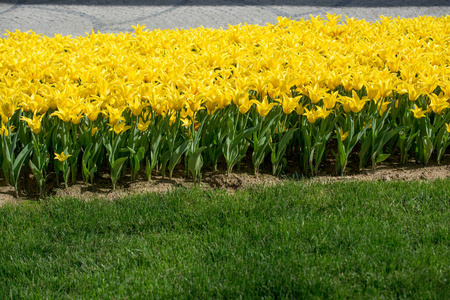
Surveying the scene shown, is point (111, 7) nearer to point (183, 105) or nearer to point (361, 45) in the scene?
point (361, 45)

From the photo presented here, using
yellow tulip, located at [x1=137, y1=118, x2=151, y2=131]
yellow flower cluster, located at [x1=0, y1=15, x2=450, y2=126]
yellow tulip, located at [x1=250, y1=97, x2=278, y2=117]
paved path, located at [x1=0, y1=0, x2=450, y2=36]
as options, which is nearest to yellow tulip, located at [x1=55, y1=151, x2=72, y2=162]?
yellow flower cluster, located at [x1=0, y1=15, x2=450, y2=126]

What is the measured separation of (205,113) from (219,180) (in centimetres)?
46

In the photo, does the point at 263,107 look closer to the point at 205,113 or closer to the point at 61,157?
the point at 205,113

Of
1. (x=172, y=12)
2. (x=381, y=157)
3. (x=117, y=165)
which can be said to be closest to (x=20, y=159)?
(x=117, y=165)

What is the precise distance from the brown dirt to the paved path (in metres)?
5.11

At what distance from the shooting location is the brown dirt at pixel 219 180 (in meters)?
3.16

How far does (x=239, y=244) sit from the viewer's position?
101 inches

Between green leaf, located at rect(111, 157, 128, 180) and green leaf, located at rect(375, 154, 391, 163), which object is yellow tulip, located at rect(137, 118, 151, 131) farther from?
green leaf, located at rect(375, 154, 391, 163)

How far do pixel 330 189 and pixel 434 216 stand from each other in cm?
63

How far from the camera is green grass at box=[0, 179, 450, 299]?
2.23 m

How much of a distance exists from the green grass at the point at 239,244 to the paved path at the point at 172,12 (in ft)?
18.5

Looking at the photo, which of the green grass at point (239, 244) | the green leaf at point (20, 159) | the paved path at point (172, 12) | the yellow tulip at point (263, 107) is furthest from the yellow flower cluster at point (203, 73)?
the paved path at point (172, 12)

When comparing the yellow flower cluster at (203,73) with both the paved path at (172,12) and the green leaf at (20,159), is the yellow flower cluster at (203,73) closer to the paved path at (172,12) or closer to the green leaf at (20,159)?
the green leaf at (20,159)

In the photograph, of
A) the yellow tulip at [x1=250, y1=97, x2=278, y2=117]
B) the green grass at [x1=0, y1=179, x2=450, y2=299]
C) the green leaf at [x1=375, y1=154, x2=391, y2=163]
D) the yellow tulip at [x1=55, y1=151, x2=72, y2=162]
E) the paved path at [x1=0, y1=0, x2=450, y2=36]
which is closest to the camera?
the green grass at [x1=0, y1=179, x2=450, y2=299]
